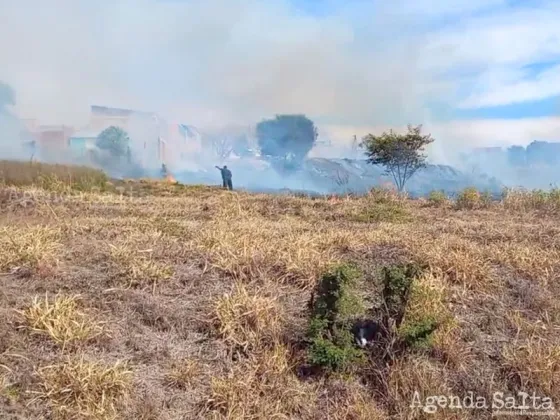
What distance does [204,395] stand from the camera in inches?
110

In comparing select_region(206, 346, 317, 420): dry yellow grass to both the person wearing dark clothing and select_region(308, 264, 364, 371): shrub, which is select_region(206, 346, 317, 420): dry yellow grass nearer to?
select_region(308, 264, 364, 371): shrub

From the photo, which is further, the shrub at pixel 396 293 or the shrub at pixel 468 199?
the shrub at pixel 468 199

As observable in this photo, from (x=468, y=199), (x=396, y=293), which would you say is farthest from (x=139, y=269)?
(x=468, y=199)

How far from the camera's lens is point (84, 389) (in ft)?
8.68

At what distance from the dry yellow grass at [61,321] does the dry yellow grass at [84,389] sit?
0.23 metres

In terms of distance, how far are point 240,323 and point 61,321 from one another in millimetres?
1034

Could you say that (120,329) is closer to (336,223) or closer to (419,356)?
(419,356)

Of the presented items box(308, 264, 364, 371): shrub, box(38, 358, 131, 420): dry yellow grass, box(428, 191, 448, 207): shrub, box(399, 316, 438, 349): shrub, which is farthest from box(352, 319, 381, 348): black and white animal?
box(428, 191, 448, 207): shrub

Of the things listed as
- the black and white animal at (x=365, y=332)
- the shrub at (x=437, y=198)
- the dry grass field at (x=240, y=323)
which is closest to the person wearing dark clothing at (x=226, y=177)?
the shrub at (x=437, y=198)

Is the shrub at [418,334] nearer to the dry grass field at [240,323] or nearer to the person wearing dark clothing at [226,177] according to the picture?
the dry grass field at [240,323]

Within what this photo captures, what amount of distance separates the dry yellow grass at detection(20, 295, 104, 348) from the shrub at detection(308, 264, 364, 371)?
125cm

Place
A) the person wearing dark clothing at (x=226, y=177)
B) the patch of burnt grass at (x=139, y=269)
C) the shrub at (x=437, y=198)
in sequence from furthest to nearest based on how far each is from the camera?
1. the person wearing dark clothing at (x=226, y=177)
2. the shrub at (x=437, y=198)
3. the patch of burnt grass at (x=139, y=269)

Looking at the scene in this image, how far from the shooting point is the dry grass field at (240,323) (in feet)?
9.06

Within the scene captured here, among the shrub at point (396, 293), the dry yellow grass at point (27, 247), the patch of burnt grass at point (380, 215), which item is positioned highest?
the patch of burnt grass at point (380, 215)
